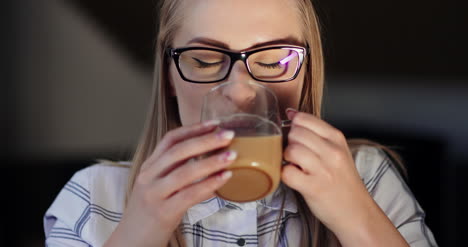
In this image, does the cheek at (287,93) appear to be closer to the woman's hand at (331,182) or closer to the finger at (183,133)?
the woman's hand at (331,182)

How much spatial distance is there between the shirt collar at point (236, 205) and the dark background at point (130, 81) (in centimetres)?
143

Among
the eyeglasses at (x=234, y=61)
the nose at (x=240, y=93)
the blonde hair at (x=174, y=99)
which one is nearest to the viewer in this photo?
the nose at (x=240, y=93)

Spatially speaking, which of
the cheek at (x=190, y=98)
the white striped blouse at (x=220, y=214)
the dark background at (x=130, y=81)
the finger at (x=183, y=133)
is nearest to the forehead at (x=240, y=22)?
the cheek at (x=190, y=98)

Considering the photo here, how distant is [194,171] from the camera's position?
0.80 metres

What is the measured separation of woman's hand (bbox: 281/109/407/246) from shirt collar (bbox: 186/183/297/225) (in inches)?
12.1

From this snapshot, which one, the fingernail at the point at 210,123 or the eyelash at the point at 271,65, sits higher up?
the eyelash at the point at 271,65

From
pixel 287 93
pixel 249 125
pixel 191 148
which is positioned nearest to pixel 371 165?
pixel 287 93

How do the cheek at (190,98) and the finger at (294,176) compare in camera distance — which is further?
the cheek at (190,98)

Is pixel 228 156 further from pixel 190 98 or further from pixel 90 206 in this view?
pixel 90 206

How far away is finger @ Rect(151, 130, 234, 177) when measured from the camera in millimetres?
782

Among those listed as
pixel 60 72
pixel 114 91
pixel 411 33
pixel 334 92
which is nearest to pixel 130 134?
pixel 114 91

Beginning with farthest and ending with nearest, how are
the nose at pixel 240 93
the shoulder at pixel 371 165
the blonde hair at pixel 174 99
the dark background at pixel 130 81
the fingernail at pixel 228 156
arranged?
the dark background at pixel 130 81 < the shoulder at pixel 371 165 < the blonde hair at pixel 174 99 < the nose at pixel 240 93 < the fingernail at pixel 228 156

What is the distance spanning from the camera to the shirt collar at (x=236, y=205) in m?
1.23

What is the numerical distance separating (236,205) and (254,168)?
1.57ft
